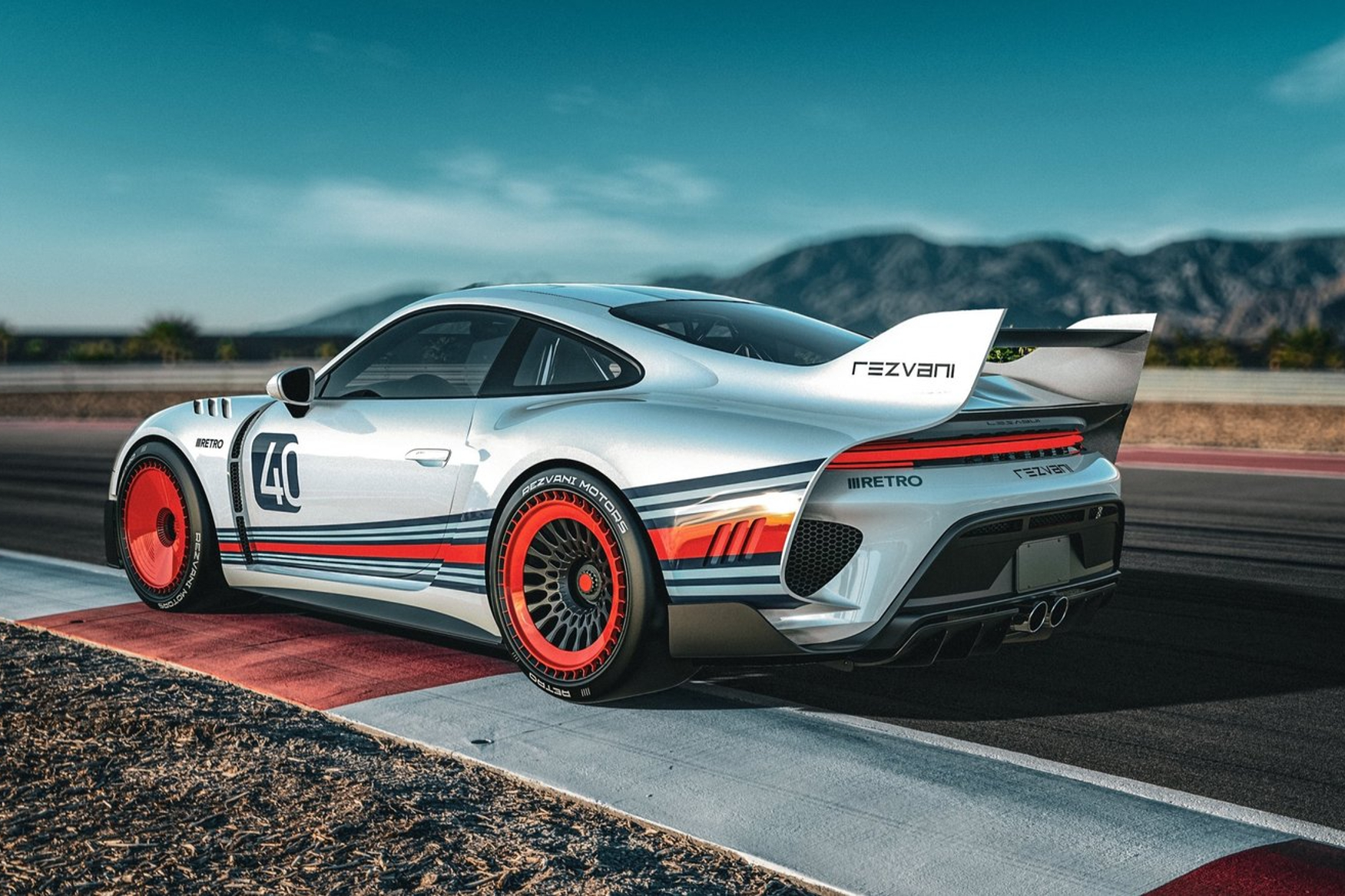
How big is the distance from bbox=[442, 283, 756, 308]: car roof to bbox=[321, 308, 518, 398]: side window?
0.13 meters

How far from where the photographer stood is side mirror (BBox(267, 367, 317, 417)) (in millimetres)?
5141

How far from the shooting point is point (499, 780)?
3.62m

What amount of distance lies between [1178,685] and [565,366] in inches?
108

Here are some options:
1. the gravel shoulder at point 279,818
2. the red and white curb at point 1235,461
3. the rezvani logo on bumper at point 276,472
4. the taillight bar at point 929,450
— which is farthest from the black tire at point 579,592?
the red and white curb at point 1235,461

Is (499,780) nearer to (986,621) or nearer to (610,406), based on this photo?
(610,406)

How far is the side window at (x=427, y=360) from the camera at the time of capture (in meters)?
5.05

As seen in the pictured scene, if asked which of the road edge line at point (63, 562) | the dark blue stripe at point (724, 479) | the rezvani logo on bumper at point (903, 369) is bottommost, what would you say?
the road edge line at point (63, 562)

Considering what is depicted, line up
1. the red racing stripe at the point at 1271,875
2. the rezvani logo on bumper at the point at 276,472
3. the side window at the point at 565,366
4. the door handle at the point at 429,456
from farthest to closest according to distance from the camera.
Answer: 1. the rezvani logo on bumper at the point at 276,472
2. the door handle at the point at 429,456
3. the side window at the point at 565,366
4. the red racing stripe at the point at 1271,875

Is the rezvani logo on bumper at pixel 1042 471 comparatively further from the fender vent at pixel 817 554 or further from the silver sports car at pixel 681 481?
the fender vent at pixel 817 554

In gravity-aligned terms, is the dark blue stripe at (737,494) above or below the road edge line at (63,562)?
above

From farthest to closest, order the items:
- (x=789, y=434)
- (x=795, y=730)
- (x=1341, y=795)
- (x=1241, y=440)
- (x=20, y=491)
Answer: (x=1241, y=440)
(x=20, y=491)
(x=795, y=730)
(x=789, y=434)
(x=1341, y=795)

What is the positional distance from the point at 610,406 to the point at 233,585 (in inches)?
95.2

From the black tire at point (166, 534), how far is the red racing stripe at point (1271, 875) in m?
4.46

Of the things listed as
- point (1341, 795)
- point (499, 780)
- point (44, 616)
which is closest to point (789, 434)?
point (499, 780)
